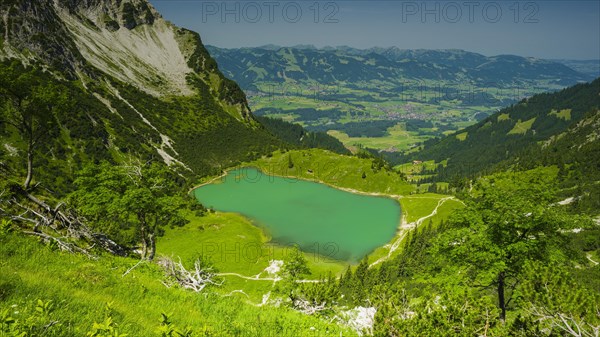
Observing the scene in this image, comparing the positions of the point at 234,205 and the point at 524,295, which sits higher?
the point at 524,295

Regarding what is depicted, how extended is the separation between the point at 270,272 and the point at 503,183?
263 feet

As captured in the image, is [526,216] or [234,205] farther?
[234,205]

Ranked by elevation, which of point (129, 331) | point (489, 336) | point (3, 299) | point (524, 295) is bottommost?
point (524, 295)

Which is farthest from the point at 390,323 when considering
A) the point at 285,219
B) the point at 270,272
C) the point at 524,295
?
the point at 285,219

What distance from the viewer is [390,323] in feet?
46.4

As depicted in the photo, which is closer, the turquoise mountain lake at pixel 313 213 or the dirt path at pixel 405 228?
the dirt path at pixel 405 228

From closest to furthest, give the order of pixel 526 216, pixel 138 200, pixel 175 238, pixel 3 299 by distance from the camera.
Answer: pixel 3 299, pixel 526 216, pixel 138 200, pixel 175 238

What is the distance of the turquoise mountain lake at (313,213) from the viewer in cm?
11712

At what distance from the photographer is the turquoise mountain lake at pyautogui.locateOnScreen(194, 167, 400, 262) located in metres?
117

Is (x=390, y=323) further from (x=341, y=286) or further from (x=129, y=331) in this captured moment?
(x=341, y=286)

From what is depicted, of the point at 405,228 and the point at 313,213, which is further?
the point at 313,213

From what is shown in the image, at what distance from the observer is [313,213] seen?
147m

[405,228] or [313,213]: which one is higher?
[313,213]

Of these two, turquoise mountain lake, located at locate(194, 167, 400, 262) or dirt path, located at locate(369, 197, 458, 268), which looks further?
turquoise mountain lake, located at locate(194, 167, 400, 262)
